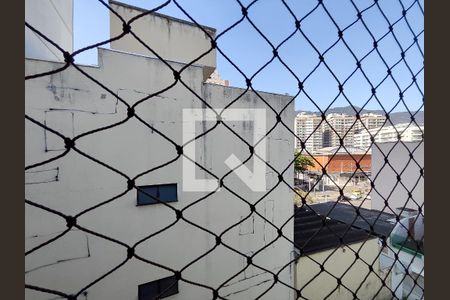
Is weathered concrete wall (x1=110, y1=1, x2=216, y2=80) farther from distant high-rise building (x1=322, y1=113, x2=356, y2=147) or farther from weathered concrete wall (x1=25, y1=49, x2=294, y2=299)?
distant high-rise building (x1=322, y1=113, x2=356, y2=147)

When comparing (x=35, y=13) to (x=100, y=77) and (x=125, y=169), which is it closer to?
(x=100, y=77)

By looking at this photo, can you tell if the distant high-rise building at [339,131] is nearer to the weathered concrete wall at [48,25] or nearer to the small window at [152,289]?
the weathered concrete wall at [48,25]

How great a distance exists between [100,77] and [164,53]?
3.76 feet

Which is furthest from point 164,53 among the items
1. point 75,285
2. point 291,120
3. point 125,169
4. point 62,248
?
point 75,285

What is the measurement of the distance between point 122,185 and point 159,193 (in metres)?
0.40

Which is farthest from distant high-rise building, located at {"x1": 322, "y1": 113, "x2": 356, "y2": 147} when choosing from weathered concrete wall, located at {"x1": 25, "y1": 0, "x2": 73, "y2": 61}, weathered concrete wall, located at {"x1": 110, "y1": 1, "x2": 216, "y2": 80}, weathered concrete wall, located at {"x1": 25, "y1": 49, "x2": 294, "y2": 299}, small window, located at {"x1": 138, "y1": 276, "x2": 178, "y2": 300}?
small window, located at {"x1": 138, "y1": 276, "x2": 178, "y2": 300}

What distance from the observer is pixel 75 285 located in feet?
7.37

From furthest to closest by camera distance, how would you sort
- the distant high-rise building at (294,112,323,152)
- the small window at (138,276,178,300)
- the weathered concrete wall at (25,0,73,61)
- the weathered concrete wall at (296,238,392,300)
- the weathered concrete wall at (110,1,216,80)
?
the weathered concrete wall at (296,238,392,300), the weathered concrete wall at (110,1,216,80), the small window at (138,276,178,300), the weathered concrete wall at (25,0,73,61), the distant high-rise building at (294,112,323,152)

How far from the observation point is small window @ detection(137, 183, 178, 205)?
258 centimetres

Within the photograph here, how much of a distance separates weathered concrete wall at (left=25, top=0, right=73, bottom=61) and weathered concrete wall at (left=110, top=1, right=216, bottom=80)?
2.29 feet

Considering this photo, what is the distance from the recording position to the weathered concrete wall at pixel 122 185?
2.13 meters

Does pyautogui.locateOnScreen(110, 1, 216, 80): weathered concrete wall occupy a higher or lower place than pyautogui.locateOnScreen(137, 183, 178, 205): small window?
higher

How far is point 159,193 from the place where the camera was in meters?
2.67

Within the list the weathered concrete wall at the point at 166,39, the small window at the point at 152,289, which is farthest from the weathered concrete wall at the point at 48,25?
the small window at the point at 152,289
